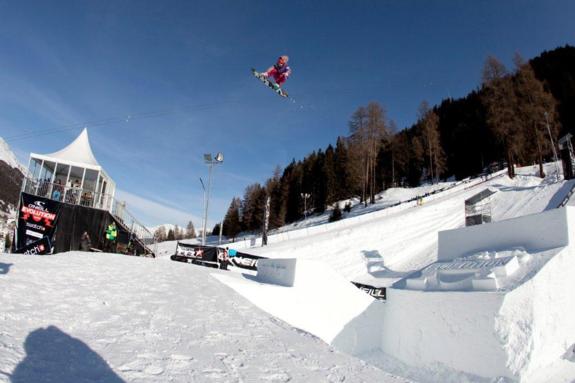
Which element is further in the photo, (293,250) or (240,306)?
(293,250)

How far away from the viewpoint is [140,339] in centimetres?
479

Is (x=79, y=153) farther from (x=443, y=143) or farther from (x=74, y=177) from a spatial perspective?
(x=443, y=143)

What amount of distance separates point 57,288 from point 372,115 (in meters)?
41.7

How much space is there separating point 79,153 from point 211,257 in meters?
9.72

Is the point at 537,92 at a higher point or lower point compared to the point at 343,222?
higher

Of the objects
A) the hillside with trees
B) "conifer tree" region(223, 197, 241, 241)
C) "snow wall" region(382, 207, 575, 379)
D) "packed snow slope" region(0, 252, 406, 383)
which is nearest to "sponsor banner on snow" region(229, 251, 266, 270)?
"snow wall" region(382, 207, 575, 379)

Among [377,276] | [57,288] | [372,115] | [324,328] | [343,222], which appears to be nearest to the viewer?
[57,288]

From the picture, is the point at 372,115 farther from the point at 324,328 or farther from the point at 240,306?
the point at 240,306

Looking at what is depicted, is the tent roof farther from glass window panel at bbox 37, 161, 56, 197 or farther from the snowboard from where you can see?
the snowboard

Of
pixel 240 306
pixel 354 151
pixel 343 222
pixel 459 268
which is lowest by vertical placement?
pixel 240 306

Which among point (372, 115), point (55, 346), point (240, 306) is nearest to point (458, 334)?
point (240, 306)

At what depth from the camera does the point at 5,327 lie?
4293 millimetres

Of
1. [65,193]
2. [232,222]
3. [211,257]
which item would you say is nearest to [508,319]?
[211,257]

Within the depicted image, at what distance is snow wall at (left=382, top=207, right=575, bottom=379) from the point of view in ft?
25.1
